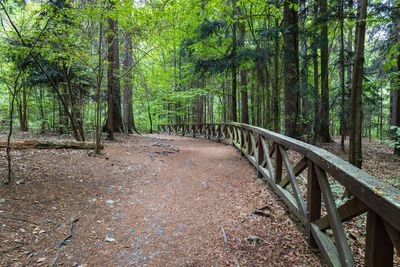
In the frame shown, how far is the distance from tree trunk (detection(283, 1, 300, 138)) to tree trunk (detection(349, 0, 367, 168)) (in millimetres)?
2726

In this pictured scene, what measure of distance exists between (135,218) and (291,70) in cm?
642

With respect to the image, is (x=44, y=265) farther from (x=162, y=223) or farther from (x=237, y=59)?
(x=237, y=59)

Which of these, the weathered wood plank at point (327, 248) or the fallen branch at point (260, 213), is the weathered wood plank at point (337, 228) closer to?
the weathered wood plank at point (327, 248)

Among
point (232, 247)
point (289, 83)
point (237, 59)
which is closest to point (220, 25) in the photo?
point (237, 59)

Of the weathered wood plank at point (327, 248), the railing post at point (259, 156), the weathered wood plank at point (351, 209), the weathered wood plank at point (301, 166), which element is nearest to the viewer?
the weathered wood plank at point (351, 209)

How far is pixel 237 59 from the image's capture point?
337 inches

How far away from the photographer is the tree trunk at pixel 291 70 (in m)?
6.53

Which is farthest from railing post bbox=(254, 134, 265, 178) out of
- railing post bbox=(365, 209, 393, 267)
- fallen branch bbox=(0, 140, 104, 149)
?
fallen branch bbox=(0, 140, 104, 149)

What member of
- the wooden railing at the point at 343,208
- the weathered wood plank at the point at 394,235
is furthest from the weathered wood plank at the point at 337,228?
the weathered wood plank at the point at 394,235

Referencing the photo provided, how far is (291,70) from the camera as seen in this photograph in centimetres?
688

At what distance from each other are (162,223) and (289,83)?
19.6 ft

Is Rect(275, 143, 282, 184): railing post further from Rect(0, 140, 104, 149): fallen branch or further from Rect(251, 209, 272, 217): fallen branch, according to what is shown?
Rect(0, 140, 104, 149): fallen branch

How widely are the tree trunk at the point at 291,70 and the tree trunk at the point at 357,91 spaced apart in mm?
2726

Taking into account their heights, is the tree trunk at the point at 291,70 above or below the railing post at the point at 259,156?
above
